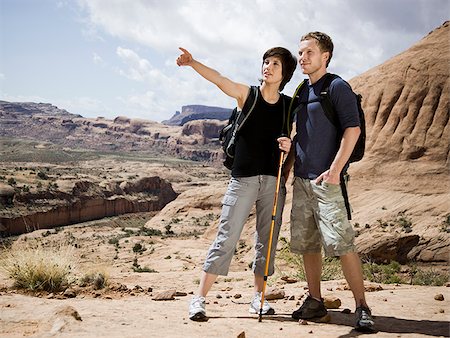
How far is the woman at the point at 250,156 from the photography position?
4180 millimetres

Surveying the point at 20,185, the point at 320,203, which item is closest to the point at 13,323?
the point at 320,203

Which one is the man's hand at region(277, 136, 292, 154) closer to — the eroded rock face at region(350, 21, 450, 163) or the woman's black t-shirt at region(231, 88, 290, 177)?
the woman's black t-shirt at region(231, 88, 290, 177)

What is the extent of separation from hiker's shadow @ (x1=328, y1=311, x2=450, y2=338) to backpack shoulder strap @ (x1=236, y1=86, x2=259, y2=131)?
209 cm

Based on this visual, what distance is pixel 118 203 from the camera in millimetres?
51469

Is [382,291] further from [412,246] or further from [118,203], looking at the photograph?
[118,203]

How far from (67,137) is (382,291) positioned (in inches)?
5684

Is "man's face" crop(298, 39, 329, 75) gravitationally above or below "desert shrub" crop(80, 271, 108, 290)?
above

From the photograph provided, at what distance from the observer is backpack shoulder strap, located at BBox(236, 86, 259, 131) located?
164 inches

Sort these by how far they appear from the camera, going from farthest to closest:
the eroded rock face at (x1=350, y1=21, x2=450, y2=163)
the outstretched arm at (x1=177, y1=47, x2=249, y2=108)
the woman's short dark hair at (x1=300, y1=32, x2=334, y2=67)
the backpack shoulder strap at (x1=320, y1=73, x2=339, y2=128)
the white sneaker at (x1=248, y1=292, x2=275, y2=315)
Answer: the eroded rock face at (x1=350, y1=21, x2=450, y2=163) → the white sneaker at (x1=248, y1=292, x2=275, y2=315) → the outstretched arm at (x1=177, y1=47, x2=249, y2=108) → the woman's short dark hair at (x1=300, y1=32, x2=334, y2=67) → the backpack shoulder strap at (x1=320, y1=73, x2=339, y2=128)

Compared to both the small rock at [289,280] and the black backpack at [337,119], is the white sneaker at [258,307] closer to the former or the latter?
the black backpack at [337,119]

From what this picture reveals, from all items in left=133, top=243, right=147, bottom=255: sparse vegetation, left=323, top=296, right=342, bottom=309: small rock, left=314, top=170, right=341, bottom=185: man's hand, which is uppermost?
left=314, top=170, right=341, bottom=185: man's hand


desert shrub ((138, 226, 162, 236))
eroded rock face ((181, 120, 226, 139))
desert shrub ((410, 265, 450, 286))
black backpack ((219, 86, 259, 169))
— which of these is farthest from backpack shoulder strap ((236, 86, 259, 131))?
eroded rock face ((181, 120, 226, 139))

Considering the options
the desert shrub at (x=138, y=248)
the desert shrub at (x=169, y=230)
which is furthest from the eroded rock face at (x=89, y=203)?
the desert shrub at (x=138, y=248)

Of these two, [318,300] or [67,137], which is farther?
[67,137]
